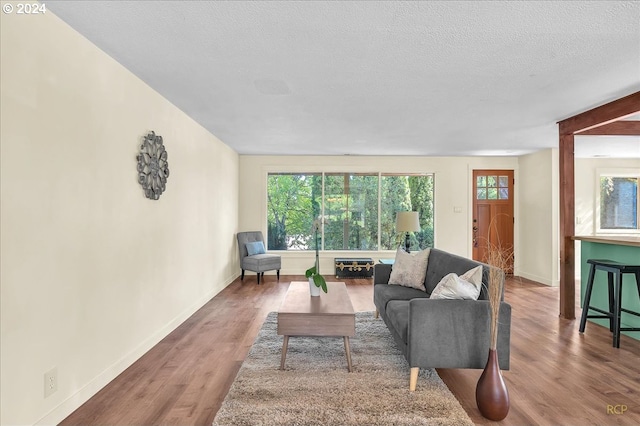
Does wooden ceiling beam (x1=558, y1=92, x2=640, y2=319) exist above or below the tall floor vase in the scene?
above

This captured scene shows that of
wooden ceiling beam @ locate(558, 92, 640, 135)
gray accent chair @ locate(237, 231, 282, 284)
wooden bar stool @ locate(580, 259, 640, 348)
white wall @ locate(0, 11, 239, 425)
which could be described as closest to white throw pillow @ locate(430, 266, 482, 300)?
wooden bar stool @ locate(580, 259, 640, 348)

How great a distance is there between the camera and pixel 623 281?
12.7 feet

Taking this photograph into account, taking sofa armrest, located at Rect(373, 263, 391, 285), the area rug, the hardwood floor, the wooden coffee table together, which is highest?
sofa armrest, located at Rect(373, 263, 391, 285)

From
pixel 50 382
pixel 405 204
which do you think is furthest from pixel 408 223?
pixel 50 382

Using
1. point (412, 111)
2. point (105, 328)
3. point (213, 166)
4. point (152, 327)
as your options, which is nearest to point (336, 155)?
point (213, 166)

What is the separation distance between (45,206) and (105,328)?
3.41 ft

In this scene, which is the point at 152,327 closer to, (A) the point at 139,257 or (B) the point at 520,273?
(A) the point at 139,257

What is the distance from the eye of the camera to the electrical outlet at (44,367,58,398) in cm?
205

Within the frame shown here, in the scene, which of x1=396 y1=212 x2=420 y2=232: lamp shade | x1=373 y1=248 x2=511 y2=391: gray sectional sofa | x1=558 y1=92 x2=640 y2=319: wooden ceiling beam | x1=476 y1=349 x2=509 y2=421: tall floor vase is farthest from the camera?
x1=396 y1=212 x2=420 y2=232: lamp shade

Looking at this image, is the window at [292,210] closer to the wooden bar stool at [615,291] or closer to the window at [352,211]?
the window at [352,211]

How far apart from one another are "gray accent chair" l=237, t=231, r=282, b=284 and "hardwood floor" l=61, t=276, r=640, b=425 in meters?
1.89

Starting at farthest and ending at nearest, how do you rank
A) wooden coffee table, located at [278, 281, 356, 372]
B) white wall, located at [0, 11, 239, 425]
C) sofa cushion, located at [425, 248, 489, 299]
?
sofa cushion, located at [425, 248, 489, 299] → wooden coffee table, located at [278, 281, 356, 372] → white wall, located at [0, 11, 239, 425]

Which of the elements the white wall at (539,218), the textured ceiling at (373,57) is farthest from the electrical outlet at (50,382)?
the white wall at (539,218)

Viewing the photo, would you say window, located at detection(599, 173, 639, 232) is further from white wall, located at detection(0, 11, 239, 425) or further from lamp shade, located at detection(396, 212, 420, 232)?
white wall, located at detection(0, 11, 239, 425)
